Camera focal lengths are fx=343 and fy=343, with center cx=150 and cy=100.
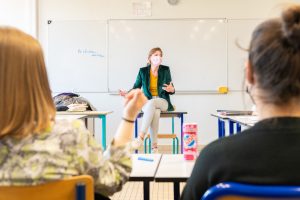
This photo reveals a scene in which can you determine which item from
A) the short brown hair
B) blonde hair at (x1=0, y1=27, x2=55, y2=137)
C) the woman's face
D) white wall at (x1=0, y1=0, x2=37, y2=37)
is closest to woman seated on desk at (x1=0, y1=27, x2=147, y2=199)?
blonde hair at (x1=0, y1=27, x2=55, y2=137)

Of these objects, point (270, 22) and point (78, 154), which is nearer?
point (270, 22)

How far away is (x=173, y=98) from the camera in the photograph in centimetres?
516

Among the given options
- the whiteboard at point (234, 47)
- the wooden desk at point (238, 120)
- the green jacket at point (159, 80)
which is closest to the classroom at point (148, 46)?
the whiteboard at point (234, 47)

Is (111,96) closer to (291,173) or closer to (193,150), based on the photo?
(193,150)

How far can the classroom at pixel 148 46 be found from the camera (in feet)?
16.6

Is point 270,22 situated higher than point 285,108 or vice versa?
point 270,22

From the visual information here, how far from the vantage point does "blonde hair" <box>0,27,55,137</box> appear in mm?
790

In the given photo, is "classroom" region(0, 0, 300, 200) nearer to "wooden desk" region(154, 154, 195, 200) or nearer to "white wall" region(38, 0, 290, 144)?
"white wall" region(38, 0, 290, 144)

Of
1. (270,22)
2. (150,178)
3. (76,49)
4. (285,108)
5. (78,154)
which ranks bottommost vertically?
(150,178)

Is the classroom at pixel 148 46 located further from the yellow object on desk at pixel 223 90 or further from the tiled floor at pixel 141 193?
the tiled floor at pixel 141 193

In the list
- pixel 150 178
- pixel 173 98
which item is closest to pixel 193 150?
pixel 150 178

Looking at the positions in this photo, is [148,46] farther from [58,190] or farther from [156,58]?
[58,190]

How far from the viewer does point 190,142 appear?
138cm

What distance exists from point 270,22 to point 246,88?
17 centimetres
